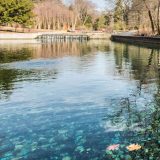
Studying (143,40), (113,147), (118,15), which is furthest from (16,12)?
(113,147)

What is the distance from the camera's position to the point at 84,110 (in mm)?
12391

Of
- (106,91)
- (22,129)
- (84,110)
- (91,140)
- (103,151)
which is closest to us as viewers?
(103,151)

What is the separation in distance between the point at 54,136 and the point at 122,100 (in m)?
4.91

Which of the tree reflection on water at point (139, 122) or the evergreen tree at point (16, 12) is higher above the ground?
the evergreen tree at point (16, 12)

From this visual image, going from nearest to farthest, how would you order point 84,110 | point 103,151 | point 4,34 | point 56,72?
point 103,151
point 84,110
point 56,72
point 4,34

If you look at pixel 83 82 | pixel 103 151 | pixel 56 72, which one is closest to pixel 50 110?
pixel 103 151

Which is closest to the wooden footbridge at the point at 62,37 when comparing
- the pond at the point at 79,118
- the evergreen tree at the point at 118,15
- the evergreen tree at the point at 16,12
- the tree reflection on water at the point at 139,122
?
the evergreen tree at the point at 16,12

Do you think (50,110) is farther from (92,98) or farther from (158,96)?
(158,96)

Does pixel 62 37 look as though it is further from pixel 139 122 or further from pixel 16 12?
pixel 139 122

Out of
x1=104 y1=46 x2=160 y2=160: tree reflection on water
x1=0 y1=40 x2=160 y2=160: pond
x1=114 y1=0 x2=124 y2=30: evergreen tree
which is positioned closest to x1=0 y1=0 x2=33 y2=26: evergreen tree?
x1=114 y1=0 x2=124 y2=30: evergreen tree

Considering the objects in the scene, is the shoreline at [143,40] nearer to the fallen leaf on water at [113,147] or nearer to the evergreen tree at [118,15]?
the evergreen tree at [118,15]

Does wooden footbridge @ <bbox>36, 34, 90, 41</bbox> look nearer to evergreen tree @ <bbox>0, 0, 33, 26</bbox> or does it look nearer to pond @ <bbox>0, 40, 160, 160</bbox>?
evergreen tree @ <bbox>0, 0, 33, 26</bbox>

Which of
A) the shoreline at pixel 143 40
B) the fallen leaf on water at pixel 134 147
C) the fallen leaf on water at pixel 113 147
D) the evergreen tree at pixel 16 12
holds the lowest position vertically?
the fallen leaf on water at pixel 113 147

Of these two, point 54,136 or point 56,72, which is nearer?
point 54,136
